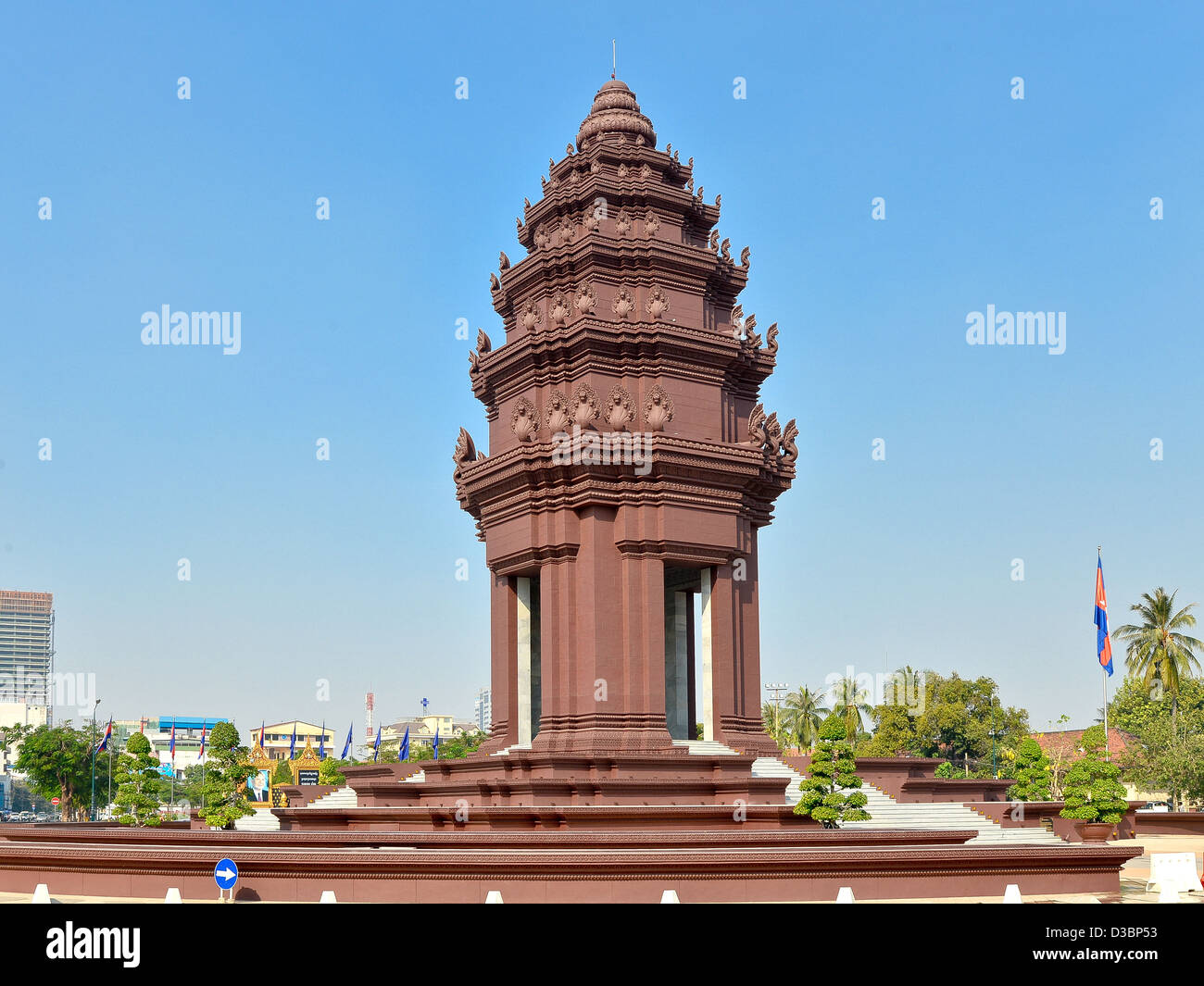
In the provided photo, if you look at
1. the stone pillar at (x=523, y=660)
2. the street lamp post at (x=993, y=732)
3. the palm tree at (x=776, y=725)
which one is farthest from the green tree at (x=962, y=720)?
the stone pillar at (x=523, y=660)

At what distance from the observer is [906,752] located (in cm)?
8462

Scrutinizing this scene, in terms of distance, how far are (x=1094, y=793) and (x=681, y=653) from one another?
39.1 feet

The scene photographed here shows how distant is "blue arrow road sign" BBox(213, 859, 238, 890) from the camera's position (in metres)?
19.6

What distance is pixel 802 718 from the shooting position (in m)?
92.4

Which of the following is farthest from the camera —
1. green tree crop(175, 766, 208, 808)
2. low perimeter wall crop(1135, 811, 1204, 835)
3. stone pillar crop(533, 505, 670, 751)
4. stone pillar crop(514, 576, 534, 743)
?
green tree crop(175, 766, 208, 808)

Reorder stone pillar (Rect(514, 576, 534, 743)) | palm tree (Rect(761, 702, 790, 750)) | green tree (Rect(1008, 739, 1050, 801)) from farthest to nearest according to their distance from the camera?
palm tree (Rect(761, 702, 790, 750)), green tree (Rect(1008, 739, 1050, 801)), stone pillar (Rect(514, 576, 534, 743))

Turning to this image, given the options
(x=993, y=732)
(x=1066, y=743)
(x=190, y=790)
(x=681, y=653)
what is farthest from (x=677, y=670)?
(x=190, y=790)

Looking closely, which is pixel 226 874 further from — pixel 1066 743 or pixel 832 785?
pixel 1066 743

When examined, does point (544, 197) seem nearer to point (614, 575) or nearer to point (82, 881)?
point (614, 575)

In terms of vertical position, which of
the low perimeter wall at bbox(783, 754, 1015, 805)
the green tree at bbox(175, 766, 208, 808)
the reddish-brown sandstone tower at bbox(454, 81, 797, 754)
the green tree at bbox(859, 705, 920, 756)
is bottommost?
the green tree at bbox(175, 766, 208, 808)

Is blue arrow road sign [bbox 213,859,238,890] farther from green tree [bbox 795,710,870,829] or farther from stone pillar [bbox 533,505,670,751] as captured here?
stone pillar [bbox 533,505,670,751]

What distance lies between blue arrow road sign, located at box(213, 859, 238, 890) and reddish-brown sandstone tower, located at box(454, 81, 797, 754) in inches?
491

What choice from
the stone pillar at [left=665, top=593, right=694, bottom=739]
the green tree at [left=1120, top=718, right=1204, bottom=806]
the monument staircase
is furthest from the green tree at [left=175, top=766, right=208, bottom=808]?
the monument staircase

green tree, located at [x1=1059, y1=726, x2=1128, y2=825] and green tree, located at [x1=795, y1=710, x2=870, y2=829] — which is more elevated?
green tree, located at [x1=795, y1=710, x2=870, y2=829]
